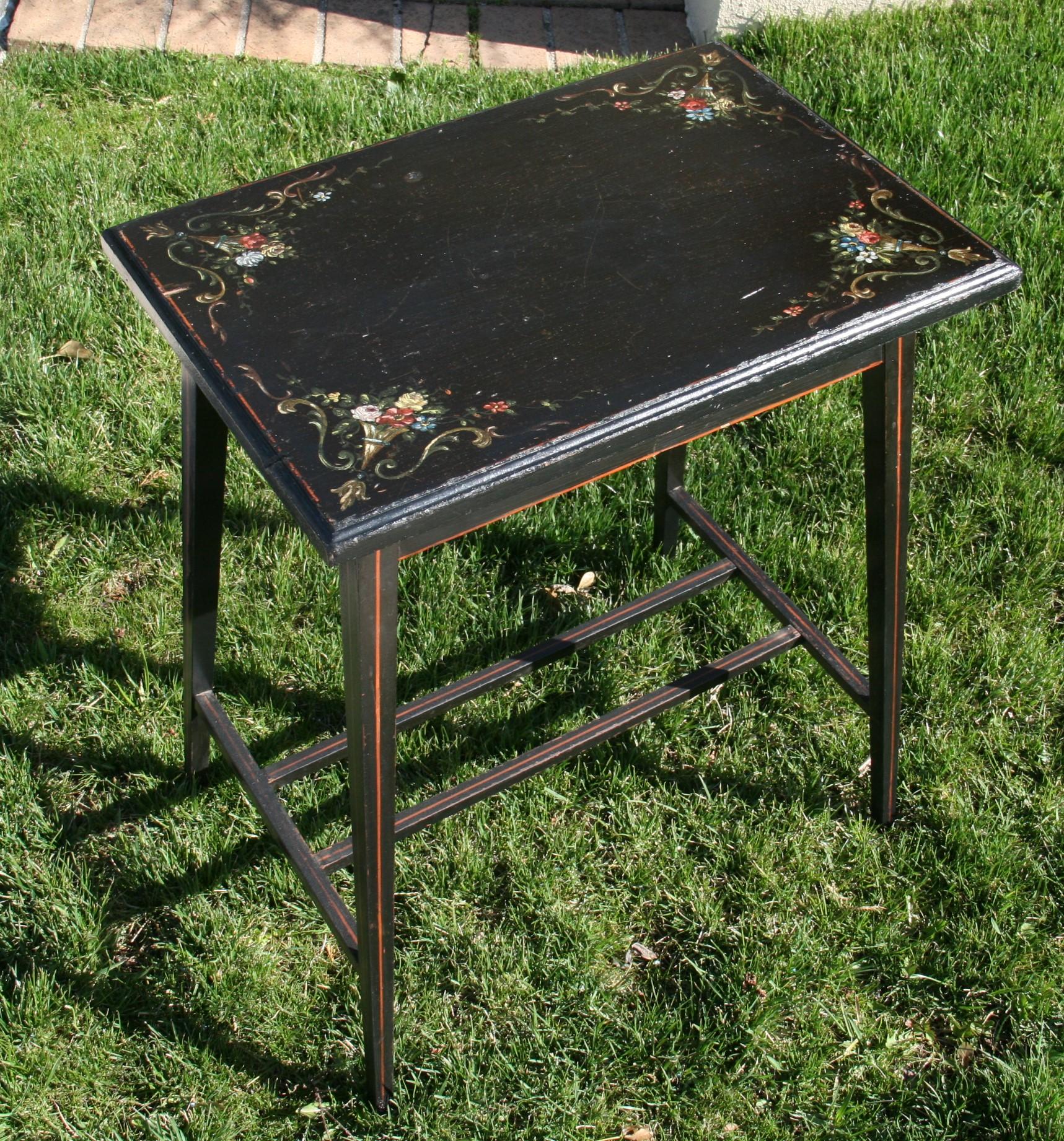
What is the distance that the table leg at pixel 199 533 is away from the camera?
1.94 meters

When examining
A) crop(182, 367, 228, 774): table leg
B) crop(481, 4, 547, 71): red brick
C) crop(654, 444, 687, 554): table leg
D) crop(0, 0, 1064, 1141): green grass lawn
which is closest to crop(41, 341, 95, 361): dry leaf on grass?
crop(0, 0, 1064, 1141): green grass lawn

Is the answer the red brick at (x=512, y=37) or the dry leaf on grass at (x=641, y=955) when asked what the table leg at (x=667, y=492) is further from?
the red brick at (x=512, y=37)

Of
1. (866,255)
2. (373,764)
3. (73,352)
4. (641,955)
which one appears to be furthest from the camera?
(73,352)

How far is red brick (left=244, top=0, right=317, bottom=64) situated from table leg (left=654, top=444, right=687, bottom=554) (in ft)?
7.44

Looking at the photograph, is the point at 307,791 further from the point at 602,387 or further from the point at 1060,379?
the point at 1060,379

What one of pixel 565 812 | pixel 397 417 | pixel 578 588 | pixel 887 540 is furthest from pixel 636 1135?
pixel 397 417

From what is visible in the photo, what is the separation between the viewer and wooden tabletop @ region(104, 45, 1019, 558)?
1544mm

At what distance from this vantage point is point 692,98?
2.12m

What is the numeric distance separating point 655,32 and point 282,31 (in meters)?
1.21

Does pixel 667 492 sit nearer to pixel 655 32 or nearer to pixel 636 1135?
pixel 636 1135

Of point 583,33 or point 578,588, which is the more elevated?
point 583,33

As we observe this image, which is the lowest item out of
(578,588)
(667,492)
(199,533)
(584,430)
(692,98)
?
(578,588)

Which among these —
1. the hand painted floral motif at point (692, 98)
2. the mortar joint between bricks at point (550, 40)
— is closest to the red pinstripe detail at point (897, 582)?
the hand painted floral motif at point (692, 98)

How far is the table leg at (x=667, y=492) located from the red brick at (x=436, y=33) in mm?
2068
